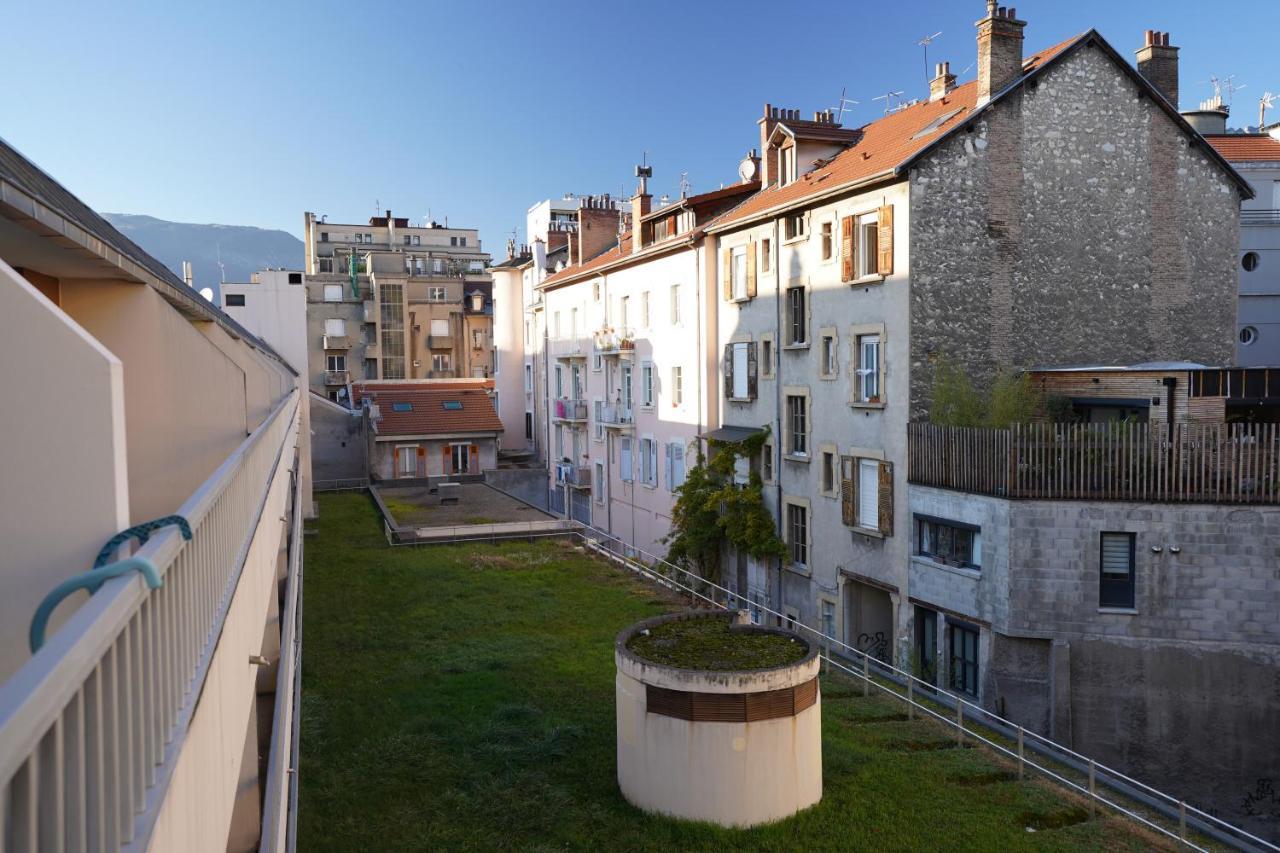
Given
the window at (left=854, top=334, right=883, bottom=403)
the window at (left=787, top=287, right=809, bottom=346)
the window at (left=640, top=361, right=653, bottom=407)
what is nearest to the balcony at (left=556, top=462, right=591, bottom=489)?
the window at (left=640, top=361, right=653, bottom=407)

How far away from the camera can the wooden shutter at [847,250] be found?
25203mm

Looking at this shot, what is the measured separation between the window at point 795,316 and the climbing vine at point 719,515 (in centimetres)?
293

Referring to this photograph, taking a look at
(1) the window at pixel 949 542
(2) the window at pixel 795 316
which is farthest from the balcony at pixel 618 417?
(1) the window at pixel 949 542

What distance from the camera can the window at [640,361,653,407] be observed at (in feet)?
125

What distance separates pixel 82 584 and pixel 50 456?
1.15m

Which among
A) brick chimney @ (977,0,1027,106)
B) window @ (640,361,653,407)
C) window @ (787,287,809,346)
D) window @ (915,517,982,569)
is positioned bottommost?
window @ (915,517,982,569)

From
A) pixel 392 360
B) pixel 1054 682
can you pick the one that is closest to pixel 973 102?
pixel 1054 682

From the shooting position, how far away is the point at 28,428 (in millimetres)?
3002

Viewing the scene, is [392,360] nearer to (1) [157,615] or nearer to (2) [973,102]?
(2) [973,102]

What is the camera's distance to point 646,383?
3859cm

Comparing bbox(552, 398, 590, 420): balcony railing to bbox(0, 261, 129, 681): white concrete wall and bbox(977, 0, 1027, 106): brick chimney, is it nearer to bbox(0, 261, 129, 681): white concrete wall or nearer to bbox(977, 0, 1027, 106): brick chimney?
bbox(977, 0, 1027, 106): brick chimney

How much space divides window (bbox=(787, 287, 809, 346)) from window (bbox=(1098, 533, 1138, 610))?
34.4 ft

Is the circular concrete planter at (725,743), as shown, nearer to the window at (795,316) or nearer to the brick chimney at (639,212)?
the window at (795,316)

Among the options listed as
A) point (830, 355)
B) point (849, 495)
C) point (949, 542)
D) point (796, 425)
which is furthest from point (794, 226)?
point (949, 542)
